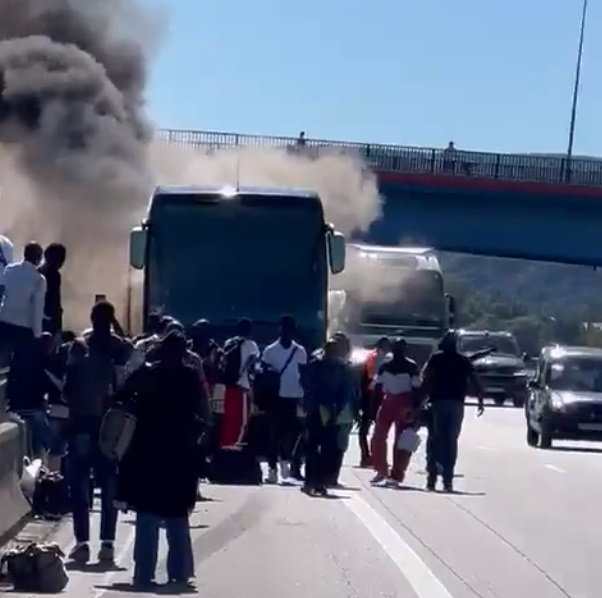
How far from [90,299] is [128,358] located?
70.2 ft

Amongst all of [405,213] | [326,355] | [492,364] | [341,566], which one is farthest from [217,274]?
[405,213]

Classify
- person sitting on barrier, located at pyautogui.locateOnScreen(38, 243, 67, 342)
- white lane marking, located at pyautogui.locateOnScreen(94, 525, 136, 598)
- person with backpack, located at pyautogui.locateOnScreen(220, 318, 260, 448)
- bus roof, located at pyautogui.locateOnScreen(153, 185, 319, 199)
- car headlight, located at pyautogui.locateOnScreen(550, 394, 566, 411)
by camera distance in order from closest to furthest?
white lane marking, located at pyautogui.locateOnScreen(94, 525, 136, 598) < person sitting on barrier, located at pyautogui.locateOnScreen(38, 243, 67, 342) < person with backpack, located at pyautogui.locateOnScreen(220, 318, 260, 448) < bus roof, located at pyautogui.locateOnScreen(153, 185, 319, 199) < car headlight, located at pyautogui.locateOnScreen(550, 394, 566, 411)

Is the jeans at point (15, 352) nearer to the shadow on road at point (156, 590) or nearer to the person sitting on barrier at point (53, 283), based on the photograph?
the person sitting on barrier at point (53, 283)

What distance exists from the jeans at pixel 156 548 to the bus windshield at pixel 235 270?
11.9 meters

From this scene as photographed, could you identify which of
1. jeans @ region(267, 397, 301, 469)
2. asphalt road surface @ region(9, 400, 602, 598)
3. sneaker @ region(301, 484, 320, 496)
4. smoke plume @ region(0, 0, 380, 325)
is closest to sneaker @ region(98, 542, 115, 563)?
asphalt road surface @ region(9, 400, 602, 598)

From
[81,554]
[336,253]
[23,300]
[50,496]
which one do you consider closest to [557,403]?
[336,253]

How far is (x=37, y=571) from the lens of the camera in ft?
40.8

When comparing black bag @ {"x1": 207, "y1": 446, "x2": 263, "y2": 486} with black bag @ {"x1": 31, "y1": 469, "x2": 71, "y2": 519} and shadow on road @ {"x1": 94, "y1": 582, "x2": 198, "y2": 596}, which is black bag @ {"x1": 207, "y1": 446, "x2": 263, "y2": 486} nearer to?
black bag @ {"x1": 31, "y1": 469, "x2": 71, "y2": 519}

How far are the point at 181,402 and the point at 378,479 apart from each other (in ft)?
37.0

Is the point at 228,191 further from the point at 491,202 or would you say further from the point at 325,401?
the point at 491,202

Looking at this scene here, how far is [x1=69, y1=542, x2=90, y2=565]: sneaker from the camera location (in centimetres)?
1414

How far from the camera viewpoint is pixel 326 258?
24.5 metres

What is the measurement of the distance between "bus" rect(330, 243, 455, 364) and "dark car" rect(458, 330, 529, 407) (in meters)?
11.5

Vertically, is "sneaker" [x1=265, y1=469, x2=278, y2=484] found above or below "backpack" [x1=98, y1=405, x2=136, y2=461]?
below
